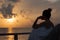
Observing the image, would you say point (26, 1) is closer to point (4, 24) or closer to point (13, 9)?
point (13, 9)

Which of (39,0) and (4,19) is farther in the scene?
(39,0)

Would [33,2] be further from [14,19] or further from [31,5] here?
[14,19]

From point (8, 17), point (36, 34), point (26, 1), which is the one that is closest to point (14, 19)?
point (8, 17)

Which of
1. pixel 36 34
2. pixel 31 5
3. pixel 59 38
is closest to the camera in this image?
pixel 59 38

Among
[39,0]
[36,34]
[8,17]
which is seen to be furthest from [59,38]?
[39,0]

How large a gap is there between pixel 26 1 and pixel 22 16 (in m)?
0.74

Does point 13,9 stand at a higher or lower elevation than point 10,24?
higher

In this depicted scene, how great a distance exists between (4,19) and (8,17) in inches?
10.8

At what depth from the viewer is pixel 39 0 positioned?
431 inches

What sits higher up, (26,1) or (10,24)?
(26,1)

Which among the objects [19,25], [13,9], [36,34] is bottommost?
[19,25]

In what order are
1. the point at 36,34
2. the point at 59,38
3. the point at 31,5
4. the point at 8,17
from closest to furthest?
the point at 59,38
the point at 36,34
the point at 8,17
the point at 31,5

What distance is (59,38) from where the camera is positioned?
1.21 m

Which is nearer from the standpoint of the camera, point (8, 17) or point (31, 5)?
point (8, 17)
